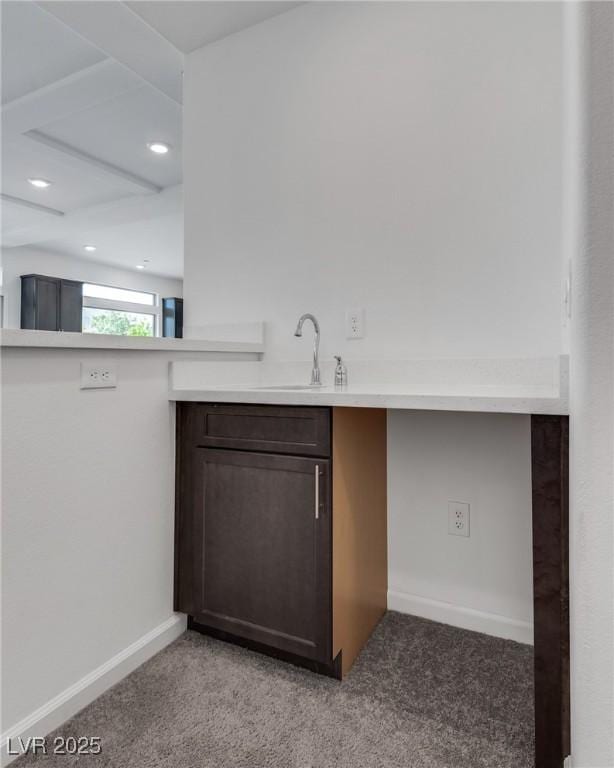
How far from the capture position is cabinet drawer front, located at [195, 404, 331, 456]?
137cm

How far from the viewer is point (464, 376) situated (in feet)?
5.42

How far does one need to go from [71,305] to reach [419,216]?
5.72 m

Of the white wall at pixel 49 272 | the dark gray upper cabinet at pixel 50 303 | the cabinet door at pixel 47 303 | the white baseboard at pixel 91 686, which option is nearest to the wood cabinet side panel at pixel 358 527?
the white baseboard at pixel 91 686

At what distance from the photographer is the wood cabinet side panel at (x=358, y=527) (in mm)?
1382

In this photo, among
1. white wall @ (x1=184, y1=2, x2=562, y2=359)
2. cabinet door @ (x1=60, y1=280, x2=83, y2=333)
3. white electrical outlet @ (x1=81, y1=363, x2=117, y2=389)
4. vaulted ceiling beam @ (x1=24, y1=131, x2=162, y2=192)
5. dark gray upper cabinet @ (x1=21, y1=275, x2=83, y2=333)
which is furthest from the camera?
cabinet door @ (x1=60, y1=280, x2=83, y2=333)

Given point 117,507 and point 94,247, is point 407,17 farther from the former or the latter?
point 94,247

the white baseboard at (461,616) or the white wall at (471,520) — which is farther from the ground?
the white wall at (471,520)

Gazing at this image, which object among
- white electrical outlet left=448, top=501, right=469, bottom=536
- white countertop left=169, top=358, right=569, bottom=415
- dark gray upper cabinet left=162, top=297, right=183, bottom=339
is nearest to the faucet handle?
white countertop left=169, top=358, right=569, bottom=415

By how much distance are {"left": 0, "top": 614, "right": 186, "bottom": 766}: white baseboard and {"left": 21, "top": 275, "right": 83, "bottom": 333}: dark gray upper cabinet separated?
4.78 metres

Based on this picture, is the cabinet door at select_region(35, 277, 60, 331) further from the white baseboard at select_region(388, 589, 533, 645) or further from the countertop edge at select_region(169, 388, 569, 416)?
the white baseboard at select_region(388, 589, 533, 645)

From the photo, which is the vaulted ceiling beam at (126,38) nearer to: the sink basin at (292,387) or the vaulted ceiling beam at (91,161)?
the vaulted ceiling beam at (91,161)

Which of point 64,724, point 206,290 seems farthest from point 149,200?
point 64,724

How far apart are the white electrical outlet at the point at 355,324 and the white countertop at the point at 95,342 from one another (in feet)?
1.60

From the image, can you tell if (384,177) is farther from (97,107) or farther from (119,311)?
(119,311)
